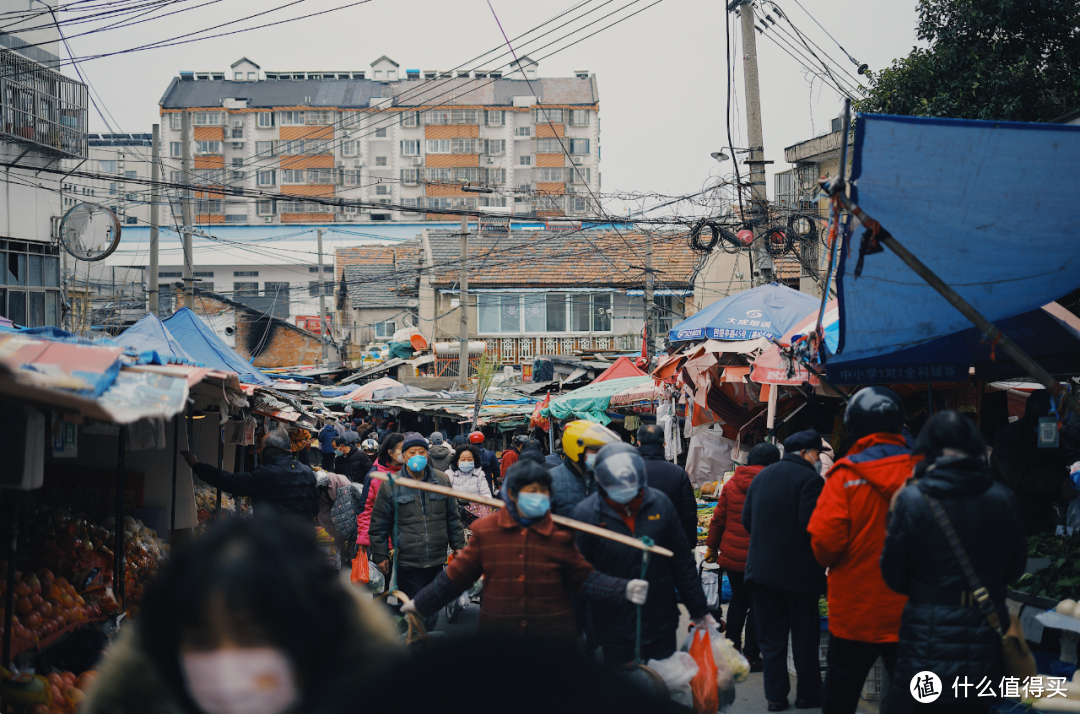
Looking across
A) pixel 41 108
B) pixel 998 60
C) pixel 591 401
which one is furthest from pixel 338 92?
pixel 998 60

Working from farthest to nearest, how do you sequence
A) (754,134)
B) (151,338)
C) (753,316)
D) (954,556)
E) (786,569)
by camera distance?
1. (754,134)
2. (151,338)
3. (753,316)
4. (786,569)
5. (954,556)

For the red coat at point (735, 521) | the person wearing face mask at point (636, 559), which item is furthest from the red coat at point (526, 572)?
the red coat at point (735, 521)

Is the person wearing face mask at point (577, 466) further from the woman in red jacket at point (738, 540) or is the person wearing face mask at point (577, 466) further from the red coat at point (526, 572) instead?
the woman in red jacket at point (738, 540)

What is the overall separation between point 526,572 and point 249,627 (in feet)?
9.79

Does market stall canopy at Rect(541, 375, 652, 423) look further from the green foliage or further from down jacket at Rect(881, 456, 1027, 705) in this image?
down jacket at Rect(881, 456, 1027, 705)

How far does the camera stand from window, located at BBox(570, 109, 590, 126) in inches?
2552

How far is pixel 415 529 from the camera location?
24.3 ft

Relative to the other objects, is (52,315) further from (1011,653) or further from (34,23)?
(1011,653)

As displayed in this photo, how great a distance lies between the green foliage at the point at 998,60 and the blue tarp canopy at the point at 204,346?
426 inches

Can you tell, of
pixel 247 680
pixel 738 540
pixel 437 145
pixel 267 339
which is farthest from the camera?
pixel 437 145

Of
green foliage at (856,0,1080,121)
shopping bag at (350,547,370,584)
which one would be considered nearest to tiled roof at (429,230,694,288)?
green foliage at (856,0,1080,121)

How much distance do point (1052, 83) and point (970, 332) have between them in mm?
7983

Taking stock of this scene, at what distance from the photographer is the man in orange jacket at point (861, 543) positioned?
4.52m

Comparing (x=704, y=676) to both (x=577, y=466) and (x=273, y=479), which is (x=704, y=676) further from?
(x=273, y=479)
